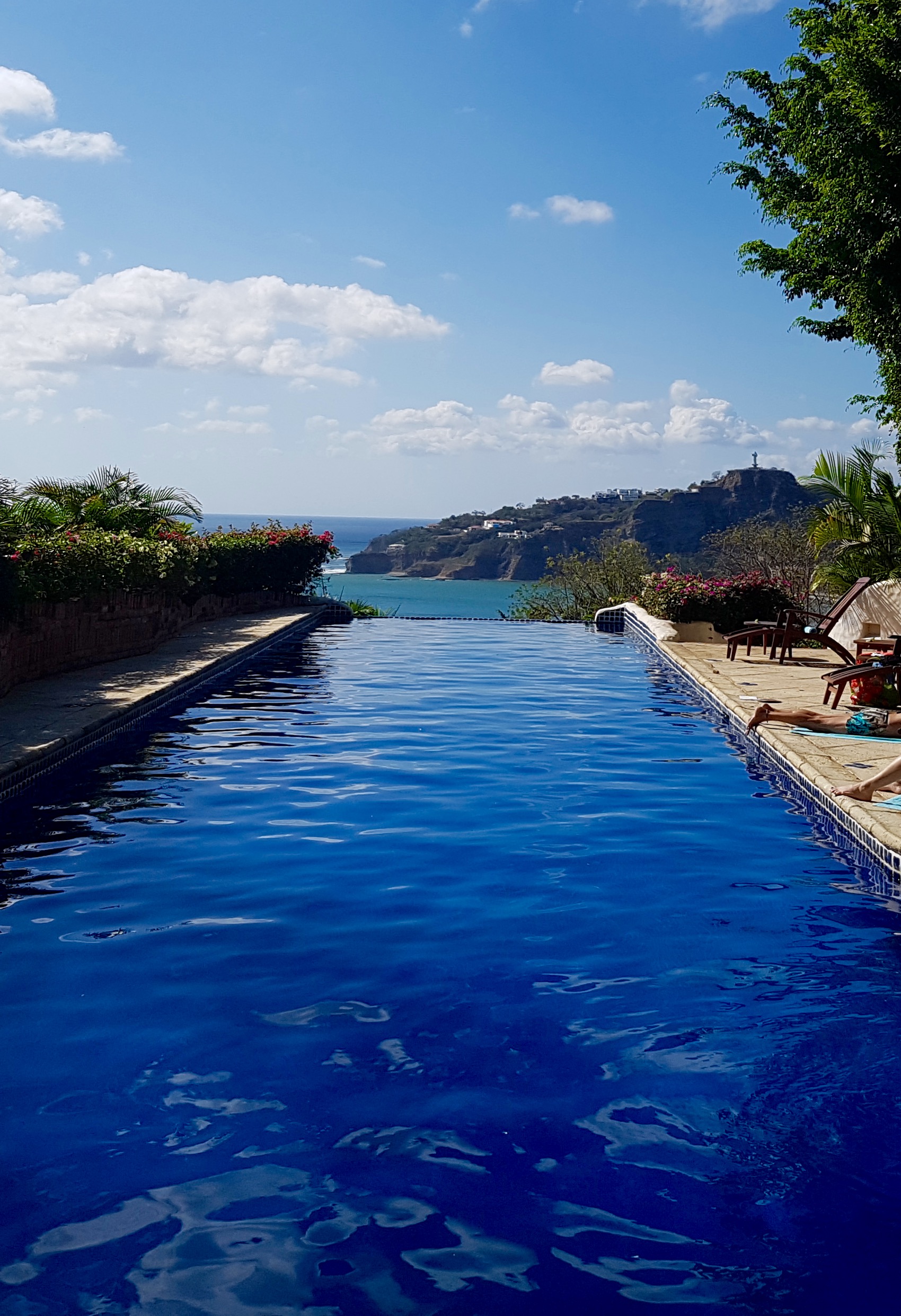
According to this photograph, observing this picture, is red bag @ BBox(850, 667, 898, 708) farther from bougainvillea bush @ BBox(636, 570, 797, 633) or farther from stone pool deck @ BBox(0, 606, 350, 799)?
bougainvillea bush @ BBox(636, 570, 797, 633)

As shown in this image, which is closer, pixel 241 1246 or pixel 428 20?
pixel 241 1246

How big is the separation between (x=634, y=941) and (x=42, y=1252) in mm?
3022

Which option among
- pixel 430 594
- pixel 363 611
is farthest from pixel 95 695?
pixel 430 594

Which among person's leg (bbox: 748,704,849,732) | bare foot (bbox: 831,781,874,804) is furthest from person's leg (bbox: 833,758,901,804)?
person's leg (bbox: 748,704,849,732)

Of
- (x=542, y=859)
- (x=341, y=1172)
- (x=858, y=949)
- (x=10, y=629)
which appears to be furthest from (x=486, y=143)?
(x=341, y=1172)

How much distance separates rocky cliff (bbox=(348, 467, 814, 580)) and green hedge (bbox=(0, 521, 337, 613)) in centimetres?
5751

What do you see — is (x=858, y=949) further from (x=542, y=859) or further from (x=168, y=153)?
(x=168, y=153)

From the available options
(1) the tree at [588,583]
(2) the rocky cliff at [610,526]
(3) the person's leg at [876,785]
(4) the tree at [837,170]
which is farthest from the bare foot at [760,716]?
(2) the rocky cliff at [610,526]

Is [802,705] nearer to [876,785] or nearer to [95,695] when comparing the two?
[876,785]

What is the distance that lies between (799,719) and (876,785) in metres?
2.85

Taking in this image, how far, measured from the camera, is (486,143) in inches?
728

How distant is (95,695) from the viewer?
1068cm

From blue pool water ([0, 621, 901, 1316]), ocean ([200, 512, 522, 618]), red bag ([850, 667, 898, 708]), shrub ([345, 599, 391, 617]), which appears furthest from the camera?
ocean ([200, 512, 522, 618])

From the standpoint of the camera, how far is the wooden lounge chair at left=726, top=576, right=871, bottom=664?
1382 centimetres
